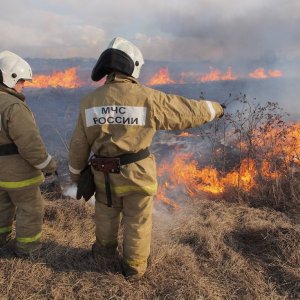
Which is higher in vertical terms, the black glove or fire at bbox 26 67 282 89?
fire at bbox 26 67 282 89

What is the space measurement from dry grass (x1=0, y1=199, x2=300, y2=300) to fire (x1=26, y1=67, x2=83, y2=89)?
762 inches

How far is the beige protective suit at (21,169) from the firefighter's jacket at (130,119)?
2.05 ft

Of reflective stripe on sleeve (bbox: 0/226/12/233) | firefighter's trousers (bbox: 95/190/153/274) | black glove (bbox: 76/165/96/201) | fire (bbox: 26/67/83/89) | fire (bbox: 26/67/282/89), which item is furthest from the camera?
fire (bbox: 26/67/83/89)

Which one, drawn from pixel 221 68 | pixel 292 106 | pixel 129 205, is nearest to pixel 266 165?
pixel 129 205

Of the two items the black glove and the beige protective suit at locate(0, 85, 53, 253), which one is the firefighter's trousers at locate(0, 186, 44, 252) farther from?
the black glove

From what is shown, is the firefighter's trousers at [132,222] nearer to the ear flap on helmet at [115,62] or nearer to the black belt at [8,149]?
the black belt at [8,149]

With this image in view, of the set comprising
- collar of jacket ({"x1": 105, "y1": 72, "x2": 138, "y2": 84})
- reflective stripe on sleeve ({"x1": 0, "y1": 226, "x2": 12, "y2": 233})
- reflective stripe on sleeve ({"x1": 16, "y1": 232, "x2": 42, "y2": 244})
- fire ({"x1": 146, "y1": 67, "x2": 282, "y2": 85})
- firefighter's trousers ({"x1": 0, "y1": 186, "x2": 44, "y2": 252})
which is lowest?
reflective stripe on sleeve ({"x1": 16, "y1": 232, "x2": 42, "y2": 244})

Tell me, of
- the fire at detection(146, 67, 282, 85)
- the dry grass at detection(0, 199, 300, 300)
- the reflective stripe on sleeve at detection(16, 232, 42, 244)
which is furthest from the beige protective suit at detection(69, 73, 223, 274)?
the fire at detection(146, 67, 282, 85)

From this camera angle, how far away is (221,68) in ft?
82.7

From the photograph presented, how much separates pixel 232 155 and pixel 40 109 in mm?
13523

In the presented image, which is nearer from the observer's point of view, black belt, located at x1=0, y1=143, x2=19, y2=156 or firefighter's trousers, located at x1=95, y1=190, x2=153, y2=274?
firefighter's trousers, located at x1=95, y1=190, x2=153, y2=274

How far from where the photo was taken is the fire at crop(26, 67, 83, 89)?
2341 centimetres

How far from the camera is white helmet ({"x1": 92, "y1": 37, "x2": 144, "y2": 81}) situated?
121 inches

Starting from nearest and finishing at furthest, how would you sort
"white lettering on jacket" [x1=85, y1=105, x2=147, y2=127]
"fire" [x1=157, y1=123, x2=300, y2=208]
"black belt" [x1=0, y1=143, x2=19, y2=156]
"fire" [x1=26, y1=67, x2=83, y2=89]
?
"white lettering on jacket" [x1=85, y1=105, x2=147, y2=127] < "black belt" [x1=0, y1=143, x2=19, y2=156] < "fire" [x1=157, y1=123, x2=300, y2=208] < "fire" [x1=26, y1=67, x2=83, y2=89]
